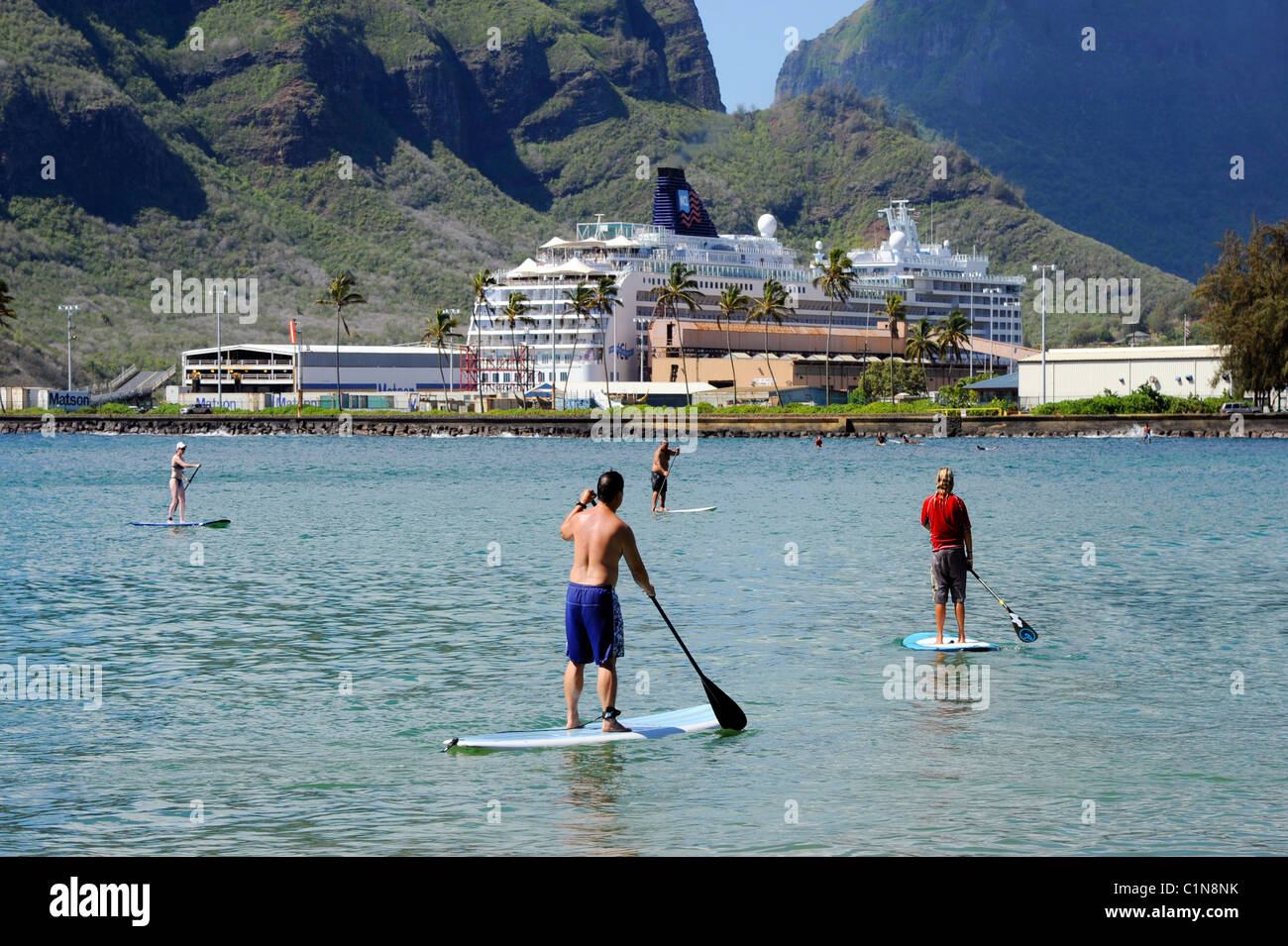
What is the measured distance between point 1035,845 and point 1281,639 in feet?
37.0

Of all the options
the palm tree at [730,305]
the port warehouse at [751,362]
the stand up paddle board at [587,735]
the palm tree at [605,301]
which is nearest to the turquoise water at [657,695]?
the stand up paddle board at [587,735]

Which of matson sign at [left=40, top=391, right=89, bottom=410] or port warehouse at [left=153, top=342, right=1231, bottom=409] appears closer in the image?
matson sign at [left=40, top=391, right=89, bottom=410]

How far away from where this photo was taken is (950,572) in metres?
18.8

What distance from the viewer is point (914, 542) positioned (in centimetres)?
3662

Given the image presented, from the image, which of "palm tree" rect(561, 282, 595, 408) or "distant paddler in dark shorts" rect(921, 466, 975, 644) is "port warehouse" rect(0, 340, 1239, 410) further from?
"distant paddler in dark shorts" rect(921, 466, 975, 644)

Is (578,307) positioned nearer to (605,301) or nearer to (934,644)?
(605,301)

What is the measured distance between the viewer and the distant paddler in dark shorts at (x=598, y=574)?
12969 mm

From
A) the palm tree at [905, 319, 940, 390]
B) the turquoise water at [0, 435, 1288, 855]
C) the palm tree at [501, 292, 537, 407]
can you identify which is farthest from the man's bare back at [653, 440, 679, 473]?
the palm tree at [501, 292, 537, 407]

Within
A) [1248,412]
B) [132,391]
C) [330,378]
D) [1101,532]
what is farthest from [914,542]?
[132,391]

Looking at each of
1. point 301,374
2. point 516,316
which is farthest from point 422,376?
point 301,374

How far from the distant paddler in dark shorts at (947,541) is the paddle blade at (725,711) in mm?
4037

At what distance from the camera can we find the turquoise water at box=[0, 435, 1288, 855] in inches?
471

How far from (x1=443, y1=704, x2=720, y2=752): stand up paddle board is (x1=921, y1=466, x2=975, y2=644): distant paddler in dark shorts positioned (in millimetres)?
4401
